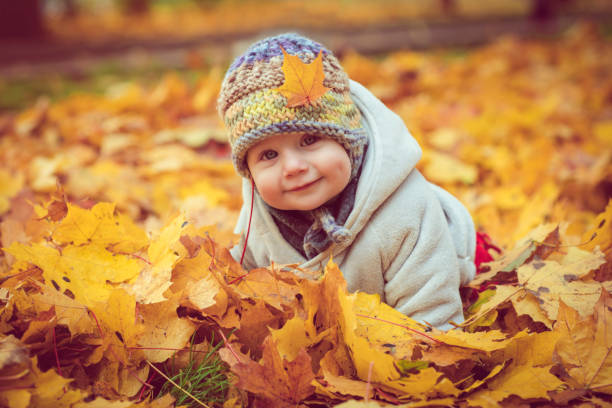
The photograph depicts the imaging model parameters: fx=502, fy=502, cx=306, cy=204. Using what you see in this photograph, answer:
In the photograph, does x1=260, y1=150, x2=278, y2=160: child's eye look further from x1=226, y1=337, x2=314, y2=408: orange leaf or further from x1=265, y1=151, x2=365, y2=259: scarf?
x1=226, y1=337, x2=314, y2=408: orange leaf

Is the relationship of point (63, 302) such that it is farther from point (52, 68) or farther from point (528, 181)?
point (52, 68)

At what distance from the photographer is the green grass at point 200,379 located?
1.21 meters

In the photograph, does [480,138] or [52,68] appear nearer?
[480,138]

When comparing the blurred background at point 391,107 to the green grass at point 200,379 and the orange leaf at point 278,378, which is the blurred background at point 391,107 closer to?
the green grass at point 200,379

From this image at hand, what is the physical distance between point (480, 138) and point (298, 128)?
83.1 inches

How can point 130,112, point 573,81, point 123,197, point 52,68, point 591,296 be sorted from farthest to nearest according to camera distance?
1. point 52,68
2. point 573,81
3. point 130,112
4. point 123,197
5. point 591,296

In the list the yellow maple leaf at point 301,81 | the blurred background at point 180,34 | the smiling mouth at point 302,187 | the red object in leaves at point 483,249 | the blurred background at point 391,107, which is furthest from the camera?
the blurred background at point 180,34

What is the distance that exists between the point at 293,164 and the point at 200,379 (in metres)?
0.58

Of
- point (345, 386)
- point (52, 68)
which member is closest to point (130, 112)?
point (345, 386)

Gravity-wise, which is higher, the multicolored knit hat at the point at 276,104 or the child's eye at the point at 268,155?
the multicolored knit hat at the point at 276,104

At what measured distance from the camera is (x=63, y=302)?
4.05 feet

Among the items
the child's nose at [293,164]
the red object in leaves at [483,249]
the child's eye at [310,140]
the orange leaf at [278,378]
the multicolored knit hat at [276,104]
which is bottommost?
the orange leaf at [278,378]

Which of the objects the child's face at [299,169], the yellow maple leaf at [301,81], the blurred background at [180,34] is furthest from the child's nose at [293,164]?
the blurred background at [180,34]

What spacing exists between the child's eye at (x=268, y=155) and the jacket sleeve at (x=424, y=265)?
366 millimetres
